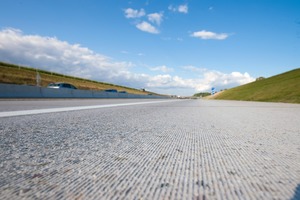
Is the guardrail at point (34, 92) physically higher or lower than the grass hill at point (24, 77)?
lower

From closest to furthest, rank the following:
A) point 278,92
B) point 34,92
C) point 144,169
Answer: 1. point 144,169
2. point 34,92
3. point 278,92

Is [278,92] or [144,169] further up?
[278,92]

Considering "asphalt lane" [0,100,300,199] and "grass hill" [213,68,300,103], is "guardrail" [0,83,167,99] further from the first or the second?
"grass hill" [213,68,300,103]

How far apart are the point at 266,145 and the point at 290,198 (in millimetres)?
A: 1671

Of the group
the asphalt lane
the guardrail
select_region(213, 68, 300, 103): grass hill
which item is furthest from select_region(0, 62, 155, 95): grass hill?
the asphalt lane

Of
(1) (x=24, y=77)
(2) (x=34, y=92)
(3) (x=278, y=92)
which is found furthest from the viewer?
(1) (x=24, y=77)

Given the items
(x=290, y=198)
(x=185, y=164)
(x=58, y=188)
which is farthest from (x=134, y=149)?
(x=290, y=198)

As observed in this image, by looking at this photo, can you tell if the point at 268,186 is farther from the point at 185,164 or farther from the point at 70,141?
the point at 70,141

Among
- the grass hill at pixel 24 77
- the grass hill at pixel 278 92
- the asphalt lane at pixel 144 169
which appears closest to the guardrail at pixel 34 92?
the asphalt lane at pixel 144 169

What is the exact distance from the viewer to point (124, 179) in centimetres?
157

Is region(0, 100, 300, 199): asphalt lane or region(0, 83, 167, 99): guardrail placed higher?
region(0, 100, 300, 199): asphalt lane

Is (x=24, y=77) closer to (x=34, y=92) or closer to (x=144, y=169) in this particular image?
(x=34, y=92)

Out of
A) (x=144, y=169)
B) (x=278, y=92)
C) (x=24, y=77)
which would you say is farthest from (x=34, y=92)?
(x=24, y=77)

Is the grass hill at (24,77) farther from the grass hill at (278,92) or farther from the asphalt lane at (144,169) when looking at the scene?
the asphalt lane at (144,169)
